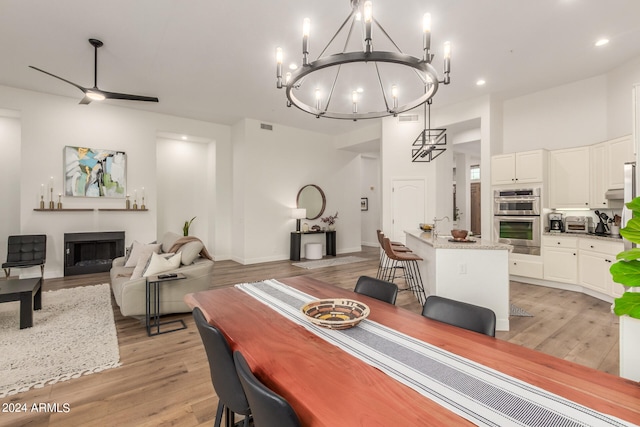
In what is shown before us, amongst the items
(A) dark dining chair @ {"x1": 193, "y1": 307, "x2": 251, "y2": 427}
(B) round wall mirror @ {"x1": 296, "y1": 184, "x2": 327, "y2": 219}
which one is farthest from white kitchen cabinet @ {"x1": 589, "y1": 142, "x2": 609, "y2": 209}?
(B) round wall mirror @ {"x1": 296, "y1": 184, "x2": 327, "y2": 219}

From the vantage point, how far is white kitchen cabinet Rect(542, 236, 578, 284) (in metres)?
4.43

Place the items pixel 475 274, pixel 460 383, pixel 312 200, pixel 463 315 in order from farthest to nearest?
pixel 312 200, pixel 475 274, pixel 463 315, pixel 460 383

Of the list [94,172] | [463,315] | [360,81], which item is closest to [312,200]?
[360,81]

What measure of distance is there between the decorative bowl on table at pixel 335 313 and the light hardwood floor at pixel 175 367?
1.04 metres

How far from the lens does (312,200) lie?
805cm

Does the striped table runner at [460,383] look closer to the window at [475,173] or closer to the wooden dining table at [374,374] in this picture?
the wooden dining table at [374,374]

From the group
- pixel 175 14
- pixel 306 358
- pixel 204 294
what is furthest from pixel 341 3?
pixel 306 358

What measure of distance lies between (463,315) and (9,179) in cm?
811

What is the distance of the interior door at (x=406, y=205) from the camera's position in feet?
20.5

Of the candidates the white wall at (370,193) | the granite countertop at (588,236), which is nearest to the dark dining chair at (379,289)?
the granite countertop at (588,236)

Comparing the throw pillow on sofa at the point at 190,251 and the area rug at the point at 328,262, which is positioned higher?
the throw pillow on sofa at the point at 190,251

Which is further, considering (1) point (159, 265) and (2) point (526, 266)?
(2) point (526, 266)

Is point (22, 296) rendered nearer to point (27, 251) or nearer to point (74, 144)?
point (27, 251)

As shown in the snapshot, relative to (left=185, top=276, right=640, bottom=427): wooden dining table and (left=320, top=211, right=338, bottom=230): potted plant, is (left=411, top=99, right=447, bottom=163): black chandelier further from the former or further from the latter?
(left=320, top=211, right=338, bottom=230): potted plant
